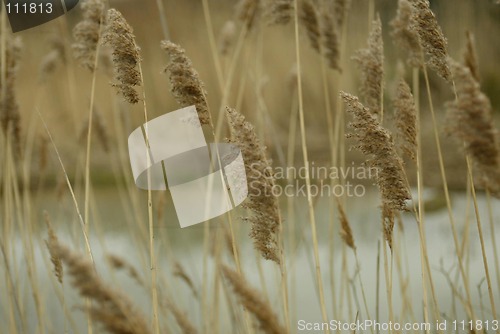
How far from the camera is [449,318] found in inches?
63.2

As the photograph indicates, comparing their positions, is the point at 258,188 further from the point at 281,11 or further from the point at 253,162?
the point at 281,11

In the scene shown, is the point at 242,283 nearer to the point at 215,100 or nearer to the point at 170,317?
the point at 170,317

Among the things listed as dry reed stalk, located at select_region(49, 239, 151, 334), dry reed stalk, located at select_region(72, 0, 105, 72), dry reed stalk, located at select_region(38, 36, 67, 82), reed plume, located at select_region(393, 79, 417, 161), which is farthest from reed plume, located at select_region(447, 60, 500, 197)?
dry reed stalk, located at select_region(38, 36, 67, 82)

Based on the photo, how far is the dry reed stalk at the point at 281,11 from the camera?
154 cm

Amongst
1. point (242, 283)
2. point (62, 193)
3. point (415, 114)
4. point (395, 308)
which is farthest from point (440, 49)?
point (62, 193)

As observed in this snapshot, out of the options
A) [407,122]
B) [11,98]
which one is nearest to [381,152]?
[407,122]

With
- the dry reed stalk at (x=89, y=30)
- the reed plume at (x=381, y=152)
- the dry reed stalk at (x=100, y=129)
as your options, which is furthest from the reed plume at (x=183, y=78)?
the dry reed stalk at (x=100, y=129)

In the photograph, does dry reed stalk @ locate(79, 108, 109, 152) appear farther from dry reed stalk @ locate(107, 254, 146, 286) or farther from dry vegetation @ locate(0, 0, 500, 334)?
dry reed stalk @ locate(107, 254, 146, 286)

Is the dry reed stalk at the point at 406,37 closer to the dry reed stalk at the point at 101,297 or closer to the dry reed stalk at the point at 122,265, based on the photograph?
the dry reed stalk at the point at 122,265

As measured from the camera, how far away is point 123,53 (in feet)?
3.56

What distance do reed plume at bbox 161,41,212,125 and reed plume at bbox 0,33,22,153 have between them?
20.6 inches

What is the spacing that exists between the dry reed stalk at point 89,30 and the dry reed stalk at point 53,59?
0.42 m

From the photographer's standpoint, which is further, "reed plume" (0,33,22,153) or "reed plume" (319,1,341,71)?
"reed plume" (319,1,341,71)

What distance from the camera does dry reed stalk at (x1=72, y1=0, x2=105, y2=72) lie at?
4.48ft
